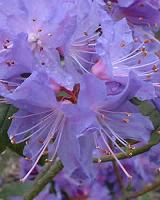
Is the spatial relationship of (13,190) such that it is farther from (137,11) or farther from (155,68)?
(155,68)

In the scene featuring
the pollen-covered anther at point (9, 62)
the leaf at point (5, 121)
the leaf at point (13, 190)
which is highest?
the pollen-covered anther at point (9, 62)

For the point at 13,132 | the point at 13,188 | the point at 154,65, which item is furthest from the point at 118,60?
the point at 13,188

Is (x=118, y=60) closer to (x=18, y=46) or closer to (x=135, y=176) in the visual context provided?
(x=18, y=46)

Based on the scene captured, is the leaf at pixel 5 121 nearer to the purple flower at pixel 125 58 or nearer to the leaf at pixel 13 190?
the purple flower at pixel 125 58

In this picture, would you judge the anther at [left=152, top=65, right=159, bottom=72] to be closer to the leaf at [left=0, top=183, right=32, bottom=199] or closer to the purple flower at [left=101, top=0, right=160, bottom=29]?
the purple flower at [left=101, top=0, right=160, bottom=29]

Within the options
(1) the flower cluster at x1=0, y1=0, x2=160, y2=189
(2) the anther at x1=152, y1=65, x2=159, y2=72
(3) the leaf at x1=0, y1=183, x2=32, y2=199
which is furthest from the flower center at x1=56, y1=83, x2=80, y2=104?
(3) the leaf at x1=0, y1=183, x2=32, y2=199

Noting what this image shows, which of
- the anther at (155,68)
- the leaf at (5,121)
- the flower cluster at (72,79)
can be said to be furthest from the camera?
the leaf at (5,121)

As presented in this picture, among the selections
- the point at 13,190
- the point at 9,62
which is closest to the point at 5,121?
the point at 9,62

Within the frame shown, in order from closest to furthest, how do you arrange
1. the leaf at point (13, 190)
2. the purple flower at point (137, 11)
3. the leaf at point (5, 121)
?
the leaf at point (5, 121), the purple flower at point (137, 11), the leaf at point (13, 190)

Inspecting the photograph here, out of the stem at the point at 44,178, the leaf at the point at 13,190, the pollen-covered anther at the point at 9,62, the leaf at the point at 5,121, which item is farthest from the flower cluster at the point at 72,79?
the leaf at the point at 13,190
